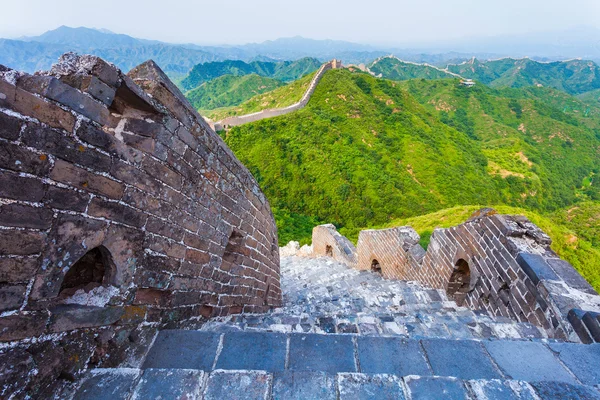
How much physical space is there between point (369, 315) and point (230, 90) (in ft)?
255

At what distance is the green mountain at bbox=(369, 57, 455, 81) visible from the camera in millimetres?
108812

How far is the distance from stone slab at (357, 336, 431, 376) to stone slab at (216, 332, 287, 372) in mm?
595

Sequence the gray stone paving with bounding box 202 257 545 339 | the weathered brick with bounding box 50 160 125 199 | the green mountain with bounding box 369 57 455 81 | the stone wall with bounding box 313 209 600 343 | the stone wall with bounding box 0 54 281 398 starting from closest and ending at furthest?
the stone wall with bounding box 0 54 281 398 < the weathered brick with bounding box 50 160 125 199 < the gray stone paving with bounding box 202 257 545 339 < the stone wall with bounding box 313 209 600 343 < the green mountain with bounding box 369 57 455 81

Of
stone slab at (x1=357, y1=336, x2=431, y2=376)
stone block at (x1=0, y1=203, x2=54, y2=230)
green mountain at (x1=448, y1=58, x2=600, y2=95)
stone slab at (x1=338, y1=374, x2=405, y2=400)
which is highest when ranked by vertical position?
green mountain at (x1=448, y1=58, x2=600, y2=95)

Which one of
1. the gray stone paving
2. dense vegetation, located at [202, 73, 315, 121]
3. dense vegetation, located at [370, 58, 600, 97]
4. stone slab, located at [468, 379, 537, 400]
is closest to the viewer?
stone slab, located at [468, 379, 537, 400]

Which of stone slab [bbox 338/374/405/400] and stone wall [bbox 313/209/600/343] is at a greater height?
stone slab [bbox 338/374/405/400]

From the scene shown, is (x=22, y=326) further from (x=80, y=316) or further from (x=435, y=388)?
(x=435, y=388)

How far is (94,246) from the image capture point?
1.83 m

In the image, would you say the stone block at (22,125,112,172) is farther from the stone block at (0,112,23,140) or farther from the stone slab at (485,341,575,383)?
the stone slab at (485,341,575,383)

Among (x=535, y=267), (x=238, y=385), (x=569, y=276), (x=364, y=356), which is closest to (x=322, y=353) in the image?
(x=364, y=356)

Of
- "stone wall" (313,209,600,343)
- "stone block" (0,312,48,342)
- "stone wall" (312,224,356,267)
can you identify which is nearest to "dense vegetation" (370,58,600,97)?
"stone wall" (312,224,356,267)

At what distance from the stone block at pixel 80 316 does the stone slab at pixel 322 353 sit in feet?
4.10

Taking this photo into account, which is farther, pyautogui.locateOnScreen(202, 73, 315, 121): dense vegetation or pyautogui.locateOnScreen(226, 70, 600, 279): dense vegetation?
pyautogui.locateOnScreen(202, 73, 315, 121): dense vegetation

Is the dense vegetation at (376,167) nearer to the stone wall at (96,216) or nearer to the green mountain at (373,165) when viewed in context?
the green mountain at (373,165)
